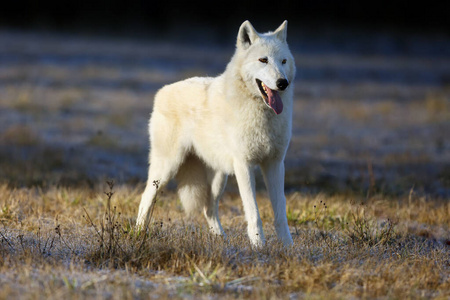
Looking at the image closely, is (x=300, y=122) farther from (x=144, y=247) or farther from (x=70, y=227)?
(x=144, y=247)

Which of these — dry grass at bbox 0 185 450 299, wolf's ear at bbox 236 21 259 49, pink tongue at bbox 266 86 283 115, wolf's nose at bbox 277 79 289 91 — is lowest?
dry grass at bbox 0 185 450 299

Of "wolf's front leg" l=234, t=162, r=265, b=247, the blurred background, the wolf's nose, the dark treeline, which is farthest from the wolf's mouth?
the dark treeline

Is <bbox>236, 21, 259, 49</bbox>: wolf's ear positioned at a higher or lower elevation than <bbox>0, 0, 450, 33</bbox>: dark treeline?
lower

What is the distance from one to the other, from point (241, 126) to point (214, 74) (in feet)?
46.3

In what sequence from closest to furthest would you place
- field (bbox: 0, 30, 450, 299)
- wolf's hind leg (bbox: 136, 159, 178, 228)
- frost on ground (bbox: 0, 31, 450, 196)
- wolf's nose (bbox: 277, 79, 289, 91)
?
field (bbox: 0, 30, 450, 299) → wolf's nose (bbox: 277, 79, 289, 91) → wolf's hind leg (bbox: 136, 159, 178, 228) → frost on ground (bbox: 0, 31, 450, 196)

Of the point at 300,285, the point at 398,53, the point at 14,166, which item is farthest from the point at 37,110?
the point at 398,53

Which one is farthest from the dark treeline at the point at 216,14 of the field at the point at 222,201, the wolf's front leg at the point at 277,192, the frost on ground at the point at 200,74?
the wolf's front leg at the point at 277,192

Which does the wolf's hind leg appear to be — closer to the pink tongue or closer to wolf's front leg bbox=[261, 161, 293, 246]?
wolf's front leg bbox=[261, 161, 293, 246]

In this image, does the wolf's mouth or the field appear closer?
the field

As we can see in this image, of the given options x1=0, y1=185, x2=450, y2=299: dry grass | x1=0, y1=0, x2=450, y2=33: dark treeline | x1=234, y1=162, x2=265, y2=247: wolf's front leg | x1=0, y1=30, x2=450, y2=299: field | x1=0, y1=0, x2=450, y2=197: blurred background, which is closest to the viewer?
x1=0, y1=185, x2=450, y2=299: dry grass

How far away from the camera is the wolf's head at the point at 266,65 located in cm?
501

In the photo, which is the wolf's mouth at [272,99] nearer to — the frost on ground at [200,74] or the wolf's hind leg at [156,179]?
the wolf's hind leg at [156,179]

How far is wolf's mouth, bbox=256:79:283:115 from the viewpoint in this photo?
16.6 feet

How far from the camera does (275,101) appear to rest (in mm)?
5086
